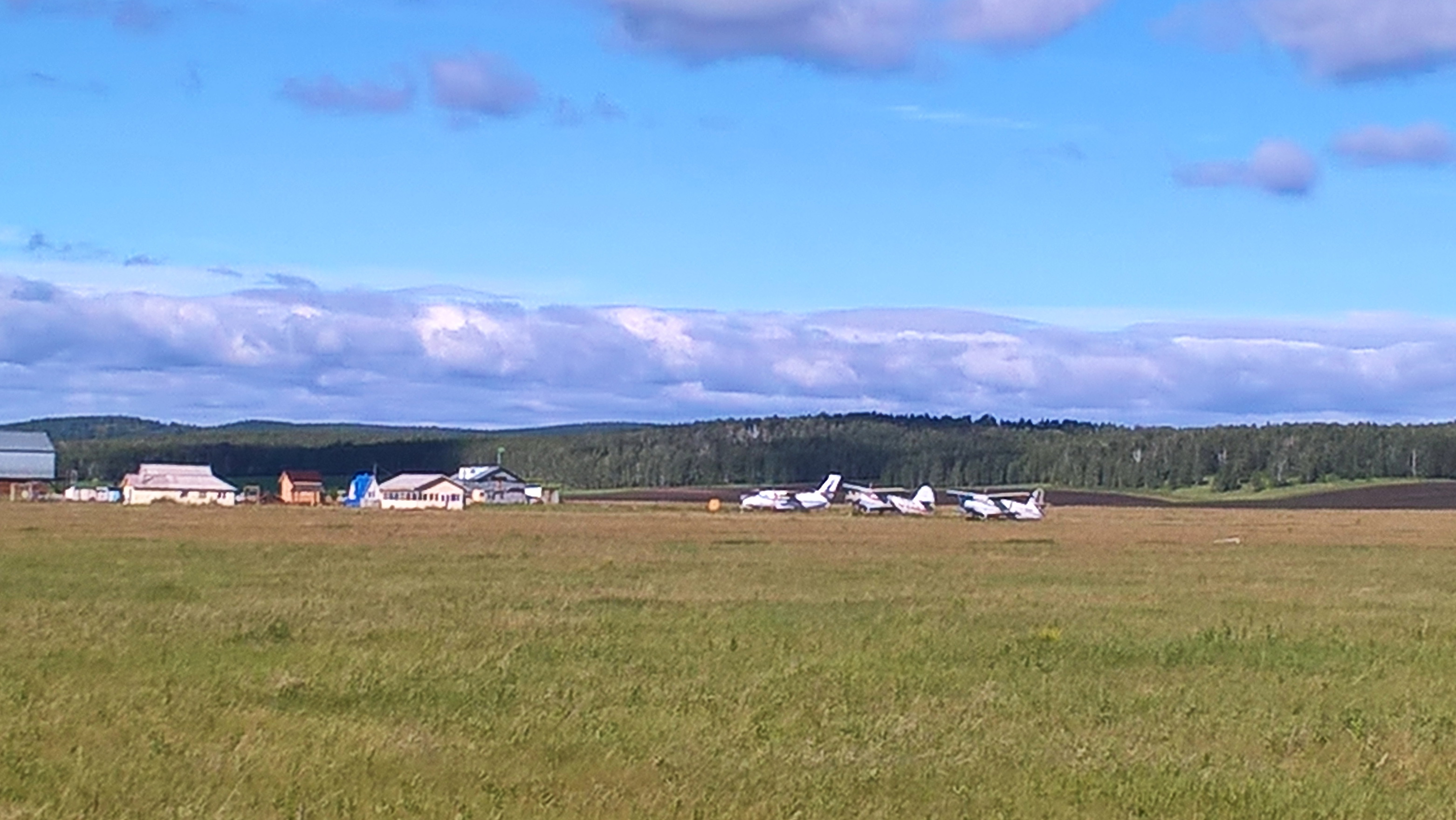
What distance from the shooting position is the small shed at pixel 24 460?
143 meters

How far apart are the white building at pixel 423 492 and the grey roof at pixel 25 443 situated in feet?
109

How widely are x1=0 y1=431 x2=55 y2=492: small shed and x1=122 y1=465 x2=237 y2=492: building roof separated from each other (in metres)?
8.72

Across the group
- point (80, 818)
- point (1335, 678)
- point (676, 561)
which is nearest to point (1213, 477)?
point (676, 561)

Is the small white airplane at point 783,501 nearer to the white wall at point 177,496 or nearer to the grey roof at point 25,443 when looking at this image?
the white wall at point 177,496

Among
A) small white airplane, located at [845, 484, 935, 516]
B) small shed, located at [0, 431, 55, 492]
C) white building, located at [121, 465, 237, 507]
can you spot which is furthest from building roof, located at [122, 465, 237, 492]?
small white airplane, located at [845, 484, 935, 516]

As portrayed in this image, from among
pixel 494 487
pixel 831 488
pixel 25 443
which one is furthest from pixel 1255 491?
pixel 25 443

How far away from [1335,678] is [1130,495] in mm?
134286

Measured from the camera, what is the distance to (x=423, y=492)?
127 metres

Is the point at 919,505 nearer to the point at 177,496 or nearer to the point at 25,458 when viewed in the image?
the point at 177,496

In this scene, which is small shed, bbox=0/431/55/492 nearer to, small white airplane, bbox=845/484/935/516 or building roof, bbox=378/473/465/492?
building roof, bbox=378/473/465/492

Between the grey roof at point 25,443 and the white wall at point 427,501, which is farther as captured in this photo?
the grey roof at point 25,443

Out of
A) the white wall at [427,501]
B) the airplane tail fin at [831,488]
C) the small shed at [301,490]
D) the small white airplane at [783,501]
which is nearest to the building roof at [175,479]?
the small shed at [301,490]

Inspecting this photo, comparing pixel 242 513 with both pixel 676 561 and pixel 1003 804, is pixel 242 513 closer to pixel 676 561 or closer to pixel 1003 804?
pixel 676 561

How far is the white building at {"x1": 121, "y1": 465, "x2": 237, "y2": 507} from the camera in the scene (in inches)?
4980
